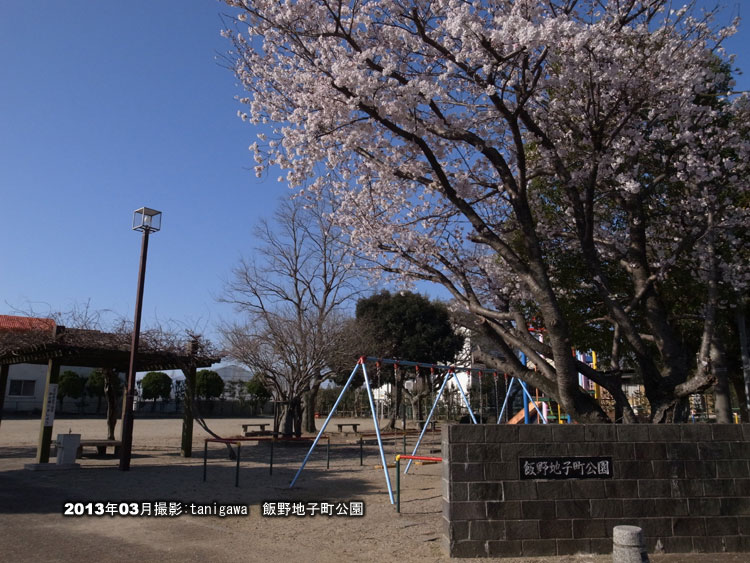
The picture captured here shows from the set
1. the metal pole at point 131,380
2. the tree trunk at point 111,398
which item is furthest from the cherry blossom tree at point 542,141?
the tree trunk at point 111,398

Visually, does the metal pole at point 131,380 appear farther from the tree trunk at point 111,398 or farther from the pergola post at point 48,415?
the tree trunk at point 111,398

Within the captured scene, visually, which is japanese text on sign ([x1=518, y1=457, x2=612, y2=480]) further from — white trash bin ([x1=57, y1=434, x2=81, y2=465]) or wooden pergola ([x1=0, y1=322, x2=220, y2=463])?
white trash bin ([x1=57, y1=434, x2=81, y2=465])

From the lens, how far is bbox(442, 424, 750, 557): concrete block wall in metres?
5.75

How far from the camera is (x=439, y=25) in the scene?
25.8ft

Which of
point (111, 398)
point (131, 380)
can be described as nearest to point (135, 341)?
point (131, 380)

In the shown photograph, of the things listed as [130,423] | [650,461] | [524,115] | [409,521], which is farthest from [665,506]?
[130,423]

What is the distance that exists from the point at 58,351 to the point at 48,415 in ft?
4.62

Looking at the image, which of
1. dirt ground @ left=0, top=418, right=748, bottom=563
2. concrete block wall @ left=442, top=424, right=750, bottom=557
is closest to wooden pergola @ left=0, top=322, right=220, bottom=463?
dirt ground @ left=0, top=418, right=748, bottom=563

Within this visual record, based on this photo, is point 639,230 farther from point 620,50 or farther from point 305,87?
point 305,87

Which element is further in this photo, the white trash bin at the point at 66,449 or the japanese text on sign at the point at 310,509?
the white trash bin at the point at 66,449

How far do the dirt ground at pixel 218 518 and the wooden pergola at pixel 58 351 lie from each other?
1304 mm

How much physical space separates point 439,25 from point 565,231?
449 centimetres

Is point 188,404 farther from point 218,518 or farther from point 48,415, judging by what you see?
point 218,518

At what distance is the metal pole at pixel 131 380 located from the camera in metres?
11.9
